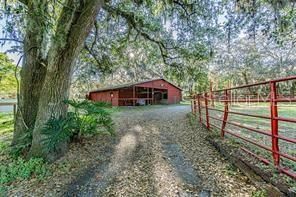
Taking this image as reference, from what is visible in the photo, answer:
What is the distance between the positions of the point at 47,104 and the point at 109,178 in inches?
89.8

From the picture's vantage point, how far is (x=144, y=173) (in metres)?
4.20

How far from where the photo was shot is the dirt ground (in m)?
3.52

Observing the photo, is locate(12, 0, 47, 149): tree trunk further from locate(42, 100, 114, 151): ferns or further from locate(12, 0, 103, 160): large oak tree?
locate(42, 100, 114, 151): ferns

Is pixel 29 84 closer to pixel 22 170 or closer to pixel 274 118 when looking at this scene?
pixel 22 170

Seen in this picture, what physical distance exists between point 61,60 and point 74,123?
4.76ft

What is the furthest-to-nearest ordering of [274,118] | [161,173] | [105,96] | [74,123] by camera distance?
[105,96] → [74,123] → [161,173] → [274,118]

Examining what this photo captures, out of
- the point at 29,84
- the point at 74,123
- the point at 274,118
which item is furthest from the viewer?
the point at 29,84

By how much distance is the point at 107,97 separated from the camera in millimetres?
26500

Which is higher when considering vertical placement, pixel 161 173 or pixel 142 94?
pixel 142 94

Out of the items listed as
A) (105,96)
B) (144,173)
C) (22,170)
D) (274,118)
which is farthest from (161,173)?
(105,96)

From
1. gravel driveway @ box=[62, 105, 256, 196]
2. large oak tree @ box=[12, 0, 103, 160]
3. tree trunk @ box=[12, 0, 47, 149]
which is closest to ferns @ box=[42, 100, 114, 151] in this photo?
large oak tree @ box=[12, 0, 103, 160]

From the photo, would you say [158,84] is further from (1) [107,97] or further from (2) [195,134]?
(2) [195,134]

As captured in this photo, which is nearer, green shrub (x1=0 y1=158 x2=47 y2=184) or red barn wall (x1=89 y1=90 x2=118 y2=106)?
green shrub (x1=0 y1=158 x2=47 y2=184)

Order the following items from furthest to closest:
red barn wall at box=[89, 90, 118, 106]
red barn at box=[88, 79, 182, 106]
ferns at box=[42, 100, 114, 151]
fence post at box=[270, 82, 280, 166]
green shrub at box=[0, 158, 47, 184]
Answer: red barn wall at box=[89, 90, 118, 106]
red barn at box=[88, 79, 182, 106]
ferns at box=[42, 100, 114, 151]
green shrub at box=[0, 158, 47, 184]
fence post at box=[270, 82, 280, 166]
